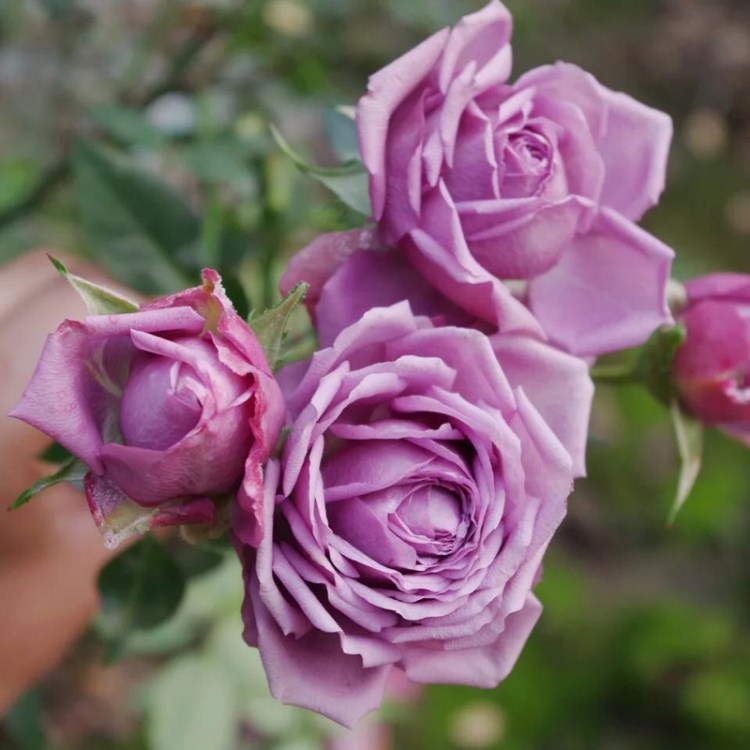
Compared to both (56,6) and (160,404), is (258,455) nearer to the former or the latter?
(160,404)

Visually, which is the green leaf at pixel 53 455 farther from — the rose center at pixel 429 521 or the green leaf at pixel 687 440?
the green leaf at pixel 687 440

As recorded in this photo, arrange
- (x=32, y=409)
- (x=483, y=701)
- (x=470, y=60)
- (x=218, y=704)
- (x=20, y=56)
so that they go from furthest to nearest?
(x=483, y=701) < (x=20, y=56) < (x=218, y=704) < (x=470, y=60) < (x=32, y=409)

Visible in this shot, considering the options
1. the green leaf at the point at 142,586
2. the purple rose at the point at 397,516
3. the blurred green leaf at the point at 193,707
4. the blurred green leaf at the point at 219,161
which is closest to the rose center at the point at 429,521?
the purple rose at the point at 397,516

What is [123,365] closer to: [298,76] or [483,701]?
[298,76]

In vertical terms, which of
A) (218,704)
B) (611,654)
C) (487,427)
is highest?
(487,427)

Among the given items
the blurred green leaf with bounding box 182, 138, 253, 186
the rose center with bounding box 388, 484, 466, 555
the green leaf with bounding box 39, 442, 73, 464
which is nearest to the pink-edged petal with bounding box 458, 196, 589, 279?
the rose center with bounding box 388, 484, 466, 555

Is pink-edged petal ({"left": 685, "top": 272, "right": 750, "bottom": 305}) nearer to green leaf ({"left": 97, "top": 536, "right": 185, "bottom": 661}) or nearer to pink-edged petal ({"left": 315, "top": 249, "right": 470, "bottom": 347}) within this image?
pink-edged petal ({"left": 315, "top": 249, "right": 470, "bottom": 347})

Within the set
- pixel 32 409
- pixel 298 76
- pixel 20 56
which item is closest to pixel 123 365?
pixel 32 409

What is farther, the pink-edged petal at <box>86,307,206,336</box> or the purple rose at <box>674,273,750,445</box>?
the purple rose at <box>674,273,750,445</box>
